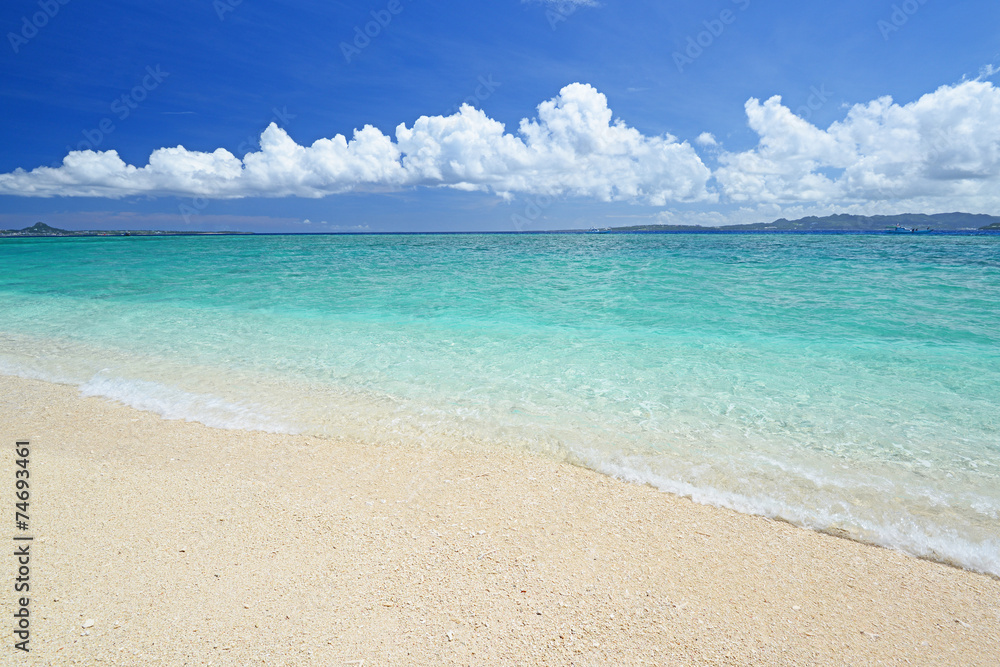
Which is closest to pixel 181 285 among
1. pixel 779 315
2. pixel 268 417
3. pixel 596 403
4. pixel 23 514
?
pixel 268 417

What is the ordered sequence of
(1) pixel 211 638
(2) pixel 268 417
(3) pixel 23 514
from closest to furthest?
(1) pixel 211 638 → (3) pixel 23 514 → (2) pixel 268 417

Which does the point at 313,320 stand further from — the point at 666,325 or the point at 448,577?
the point at 448,577

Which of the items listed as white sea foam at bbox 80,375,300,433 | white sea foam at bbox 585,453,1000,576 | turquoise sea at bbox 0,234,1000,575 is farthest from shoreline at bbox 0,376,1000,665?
white sea foam at bbox 80,375,300,433

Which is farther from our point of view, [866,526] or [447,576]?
[866,526]

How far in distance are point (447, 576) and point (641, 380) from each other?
4852 mm

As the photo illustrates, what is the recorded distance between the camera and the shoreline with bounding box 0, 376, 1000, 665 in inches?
97.9

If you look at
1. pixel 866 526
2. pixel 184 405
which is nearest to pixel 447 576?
pixel 866 526

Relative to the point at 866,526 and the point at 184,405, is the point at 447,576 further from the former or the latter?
the point at 184,405

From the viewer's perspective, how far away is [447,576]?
2951 millimetres

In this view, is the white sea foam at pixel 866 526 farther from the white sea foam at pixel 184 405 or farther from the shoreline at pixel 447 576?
the white sea foam at pixel 184 405

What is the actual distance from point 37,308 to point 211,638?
17.0 m

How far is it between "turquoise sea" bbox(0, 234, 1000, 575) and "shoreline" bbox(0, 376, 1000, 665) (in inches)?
24.5

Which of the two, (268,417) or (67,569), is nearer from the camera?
(67,569)

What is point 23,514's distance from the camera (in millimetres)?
3578
